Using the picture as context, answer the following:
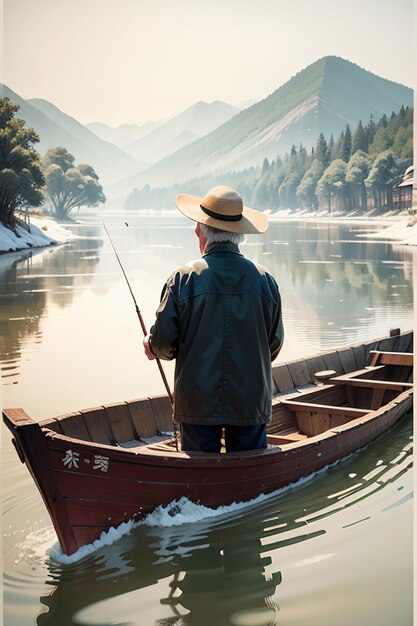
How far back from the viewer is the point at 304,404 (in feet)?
19.0

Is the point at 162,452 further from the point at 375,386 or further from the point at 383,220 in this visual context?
the point at 383,220

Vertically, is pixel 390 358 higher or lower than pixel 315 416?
higher

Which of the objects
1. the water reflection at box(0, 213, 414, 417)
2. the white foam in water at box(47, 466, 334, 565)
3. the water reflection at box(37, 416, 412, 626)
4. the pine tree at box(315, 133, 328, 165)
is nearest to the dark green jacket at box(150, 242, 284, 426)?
the white foam in water at box(47, 466, 334, 565)

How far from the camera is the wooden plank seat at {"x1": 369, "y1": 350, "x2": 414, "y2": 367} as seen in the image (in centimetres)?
710

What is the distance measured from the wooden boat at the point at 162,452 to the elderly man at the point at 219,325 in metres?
0.27

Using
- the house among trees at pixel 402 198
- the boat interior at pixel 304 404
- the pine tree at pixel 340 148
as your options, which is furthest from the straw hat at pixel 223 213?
the pine tree at pixel 340 148

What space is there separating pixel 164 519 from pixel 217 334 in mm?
948

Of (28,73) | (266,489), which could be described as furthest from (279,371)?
(28,73)

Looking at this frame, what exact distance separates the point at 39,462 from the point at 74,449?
15cm

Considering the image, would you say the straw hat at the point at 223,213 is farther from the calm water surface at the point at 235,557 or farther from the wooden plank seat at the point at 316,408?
the wooden plank seat at the point at 316,408

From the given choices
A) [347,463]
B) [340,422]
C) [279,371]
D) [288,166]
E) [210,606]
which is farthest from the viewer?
[288,166]

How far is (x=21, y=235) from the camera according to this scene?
35.2 meters

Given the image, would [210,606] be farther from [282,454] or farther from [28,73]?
[28,73]

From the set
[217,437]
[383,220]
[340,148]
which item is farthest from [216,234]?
[340,148]
